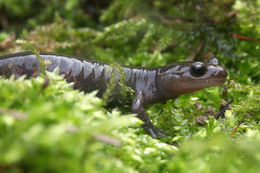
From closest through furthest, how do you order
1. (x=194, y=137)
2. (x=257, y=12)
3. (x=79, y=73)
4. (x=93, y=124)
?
(x=93, y=124) → (x=194, y=137) → (x=79, y=73) → (x=257, y=12)

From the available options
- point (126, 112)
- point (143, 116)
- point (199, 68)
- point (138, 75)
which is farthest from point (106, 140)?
point (138, 75)

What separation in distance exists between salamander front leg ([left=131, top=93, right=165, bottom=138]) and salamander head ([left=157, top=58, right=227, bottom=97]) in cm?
30

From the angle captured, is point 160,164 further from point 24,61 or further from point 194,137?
point 24,61

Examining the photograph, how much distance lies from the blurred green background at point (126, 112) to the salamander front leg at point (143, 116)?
0.09 metres

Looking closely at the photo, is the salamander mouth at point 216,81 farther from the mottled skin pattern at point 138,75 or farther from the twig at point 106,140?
the twig at point 106,140

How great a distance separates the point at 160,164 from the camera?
1.47 metres

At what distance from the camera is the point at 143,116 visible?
222 cm

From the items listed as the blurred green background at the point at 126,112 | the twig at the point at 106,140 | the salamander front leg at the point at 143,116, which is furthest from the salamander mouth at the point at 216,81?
the twig at the point at 106,140

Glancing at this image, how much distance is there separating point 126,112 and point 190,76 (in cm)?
67

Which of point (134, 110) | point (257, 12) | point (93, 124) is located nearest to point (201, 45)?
point (257, 12)

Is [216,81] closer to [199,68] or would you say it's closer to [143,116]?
[199,68]

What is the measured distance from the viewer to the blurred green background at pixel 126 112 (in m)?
0.95

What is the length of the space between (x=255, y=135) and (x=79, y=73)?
158cm

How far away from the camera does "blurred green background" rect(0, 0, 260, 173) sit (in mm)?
948
